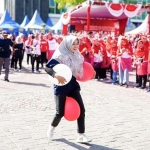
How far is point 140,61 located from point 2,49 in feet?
16.2

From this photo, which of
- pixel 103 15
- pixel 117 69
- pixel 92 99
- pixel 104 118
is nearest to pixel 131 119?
pixel 104 118

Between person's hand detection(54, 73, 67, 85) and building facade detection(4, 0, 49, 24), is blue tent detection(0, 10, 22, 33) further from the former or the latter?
person's hand detection(54, 73, 67, 85)

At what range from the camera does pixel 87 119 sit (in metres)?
6.56

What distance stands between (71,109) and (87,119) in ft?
6.07

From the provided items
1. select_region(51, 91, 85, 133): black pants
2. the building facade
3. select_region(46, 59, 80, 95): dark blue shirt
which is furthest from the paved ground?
the building facade

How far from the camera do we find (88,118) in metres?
6.64

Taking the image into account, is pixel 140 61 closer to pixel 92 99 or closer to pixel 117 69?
pixel 117 69

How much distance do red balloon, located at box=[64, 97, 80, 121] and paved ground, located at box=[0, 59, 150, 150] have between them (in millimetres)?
477

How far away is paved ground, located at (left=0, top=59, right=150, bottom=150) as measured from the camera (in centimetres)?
505

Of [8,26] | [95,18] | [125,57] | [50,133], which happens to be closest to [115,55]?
[125,57]

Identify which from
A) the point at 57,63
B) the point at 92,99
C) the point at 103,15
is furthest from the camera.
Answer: the point at 103,15

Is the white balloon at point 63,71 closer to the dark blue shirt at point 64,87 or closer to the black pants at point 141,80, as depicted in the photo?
the dark blue shirt at point 64,87

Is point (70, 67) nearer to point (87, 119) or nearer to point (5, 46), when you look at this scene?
point (87, 119)

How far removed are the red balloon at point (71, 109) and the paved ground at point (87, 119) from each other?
1.57 ft
